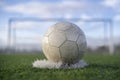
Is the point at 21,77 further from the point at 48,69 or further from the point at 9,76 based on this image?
the point at 48,69

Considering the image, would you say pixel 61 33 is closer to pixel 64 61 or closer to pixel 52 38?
pixel 52 38

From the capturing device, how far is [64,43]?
21.6ft

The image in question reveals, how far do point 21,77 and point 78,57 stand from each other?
1.87 metres

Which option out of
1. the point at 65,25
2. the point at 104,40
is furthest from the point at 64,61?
the point at 104,40

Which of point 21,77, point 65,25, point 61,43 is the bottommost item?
point 21,77

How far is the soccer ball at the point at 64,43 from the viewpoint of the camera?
21.5 feet

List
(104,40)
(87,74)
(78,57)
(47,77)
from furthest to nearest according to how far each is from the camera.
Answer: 1. (104,40)
2. (78,57)
3. (87,74)
4. (47,77)

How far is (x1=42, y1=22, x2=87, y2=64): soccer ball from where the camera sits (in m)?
6.57

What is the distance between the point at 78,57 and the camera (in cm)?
678

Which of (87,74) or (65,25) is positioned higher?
(65,25)

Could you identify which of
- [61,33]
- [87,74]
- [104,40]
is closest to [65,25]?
[61,33]

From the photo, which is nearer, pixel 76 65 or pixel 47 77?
pixel 47 77

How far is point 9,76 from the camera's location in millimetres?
5445

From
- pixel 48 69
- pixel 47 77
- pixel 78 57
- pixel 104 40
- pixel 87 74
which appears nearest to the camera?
pixel 47 77
